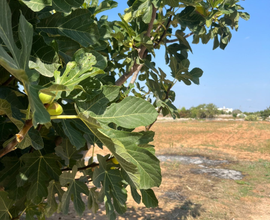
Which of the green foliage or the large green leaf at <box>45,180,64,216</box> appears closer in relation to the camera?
the green foliage

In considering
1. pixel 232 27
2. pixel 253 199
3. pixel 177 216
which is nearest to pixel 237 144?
pixel 253 199

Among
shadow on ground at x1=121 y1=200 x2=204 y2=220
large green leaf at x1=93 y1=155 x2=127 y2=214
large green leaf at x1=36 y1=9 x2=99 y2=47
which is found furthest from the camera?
shadow on ground at x1=121 y1=200 x2=204 y2=220

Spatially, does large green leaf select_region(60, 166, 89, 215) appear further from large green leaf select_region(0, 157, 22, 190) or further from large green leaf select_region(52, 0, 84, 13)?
large green leaf select_region(52, 0, 84, 13)

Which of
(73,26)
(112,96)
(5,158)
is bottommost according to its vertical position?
(5,158)

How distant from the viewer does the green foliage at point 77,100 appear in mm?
434

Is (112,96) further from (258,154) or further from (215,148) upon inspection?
(215,148)

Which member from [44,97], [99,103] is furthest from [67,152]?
[44,97]

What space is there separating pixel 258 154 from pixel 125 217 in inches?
291

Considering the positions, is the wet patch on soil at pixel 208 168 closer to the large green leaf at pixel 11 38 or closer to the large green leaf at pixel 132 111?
the large green leaf at pixel 132 111

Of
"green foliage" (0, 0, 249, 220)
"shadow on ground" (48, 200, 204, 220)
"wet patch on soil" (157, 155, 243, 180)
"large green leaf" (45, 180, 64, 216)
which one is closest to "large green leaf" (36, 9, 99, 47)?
"green foliage" (0, 0, 249, 220)

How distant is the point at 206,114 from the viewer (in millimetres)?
27484

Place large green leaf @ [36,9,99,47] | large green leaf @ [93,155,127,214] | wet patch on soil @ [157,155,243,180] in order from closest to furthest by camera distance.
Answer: large green leaf @ [36,9,99,47] < large green leaf @ [93,155,127,214] < wet patch on soil @ [157,155,243,180]

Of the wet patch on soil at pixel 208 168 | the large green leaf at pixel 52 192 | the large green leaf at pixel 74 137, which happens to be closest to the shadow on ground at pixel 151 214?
the wet patch on soil at pixel 208 168

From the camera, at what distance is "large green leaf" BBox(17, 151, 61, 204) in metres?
0.86
